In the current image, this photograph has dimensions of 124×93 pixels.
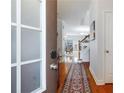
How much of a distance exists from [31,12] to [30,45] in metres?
0.27

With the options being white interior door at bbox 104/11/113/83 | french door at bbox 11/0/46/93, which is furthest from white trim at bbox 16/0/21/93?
white interior door at bbox 104/11/113/83

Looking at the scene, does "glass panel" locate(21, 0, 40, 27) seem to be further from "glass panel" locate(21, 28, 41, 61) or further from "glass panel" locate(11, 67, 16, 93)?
"glass panel" locate(11, 67, 16, 93)

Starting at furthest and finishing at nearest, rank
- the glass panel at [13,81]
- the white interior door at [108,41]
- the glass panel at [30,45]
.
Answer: the white interior door at [108,41]
the glass panel at [30,45]
the glass panel at [13,81]

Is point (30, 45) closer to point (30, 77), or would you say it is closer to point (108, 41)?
point (30, 77)

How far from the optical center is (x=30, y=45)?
1.25 m

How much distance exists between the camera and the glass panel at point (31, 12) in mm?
1132

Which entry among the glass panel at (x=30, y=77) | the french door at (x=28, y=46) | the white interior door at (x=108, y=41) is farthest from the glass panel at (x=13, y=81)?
the white interior door at (x=108, y=41)

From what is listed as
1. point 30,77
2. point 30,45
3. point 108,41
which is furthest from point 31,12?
point 108,41

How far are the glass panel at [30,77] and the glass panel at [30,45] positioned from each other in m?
0.07

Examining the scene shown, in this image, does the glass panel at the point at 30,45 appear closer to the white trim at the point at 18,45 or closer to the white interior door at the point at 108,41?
the white trim at the point at 18,45
